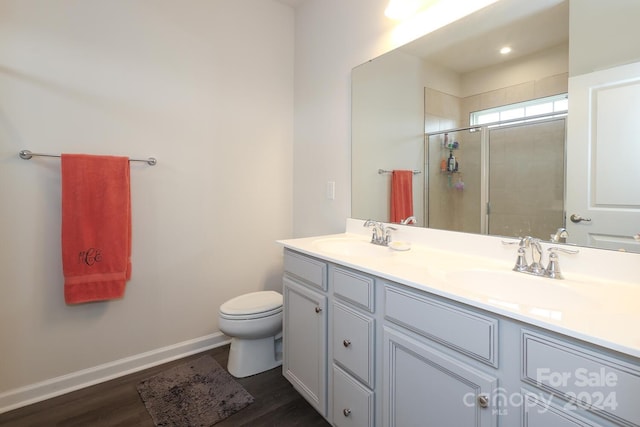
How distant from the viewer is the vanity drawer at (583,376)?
63cm

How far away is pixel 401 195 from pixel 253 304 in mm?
1137

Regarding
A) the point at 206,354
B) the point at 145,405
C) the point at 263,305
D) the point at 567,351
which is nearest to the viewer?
the point at 567,351

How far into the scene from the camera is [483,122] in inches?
54.8

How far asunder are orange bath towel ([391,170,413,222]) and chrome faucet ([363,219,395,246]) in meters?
0.08

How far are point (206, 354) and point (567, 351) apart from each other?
7.03 ft

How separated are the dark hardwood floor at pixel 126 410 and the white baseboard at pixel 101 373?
39 millimetres

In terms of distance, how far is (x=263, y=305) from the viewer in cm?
195

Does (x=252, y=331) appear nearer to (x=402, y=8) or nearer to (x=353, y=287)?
(x=353, y=287)

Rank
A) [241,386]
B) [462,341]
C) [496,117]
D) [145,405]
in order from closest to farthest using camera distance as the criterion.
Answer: [462,341] → [496,117] → [145,405] → [241,386]

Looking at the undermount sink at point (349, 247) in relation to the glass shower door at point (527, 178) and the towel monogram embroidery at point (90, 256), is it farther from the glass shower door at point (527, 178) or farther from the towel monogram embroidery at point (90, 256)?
the towel monogram embroidery at point (90, 256)

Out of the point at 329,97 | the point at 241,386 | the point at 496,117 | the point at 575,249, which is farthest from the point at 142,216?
the point at 575,249

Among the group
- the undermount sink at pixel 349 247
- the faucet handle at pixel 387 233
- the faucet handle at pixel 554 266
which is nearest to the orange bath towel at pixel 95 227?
the undermount sink at pixel 349 247

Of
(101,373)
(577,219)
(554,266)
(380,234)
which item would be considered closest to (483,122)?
(577,219)

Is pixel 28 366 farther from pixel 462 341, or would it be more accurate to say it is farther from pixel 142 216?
pixel 462 341
